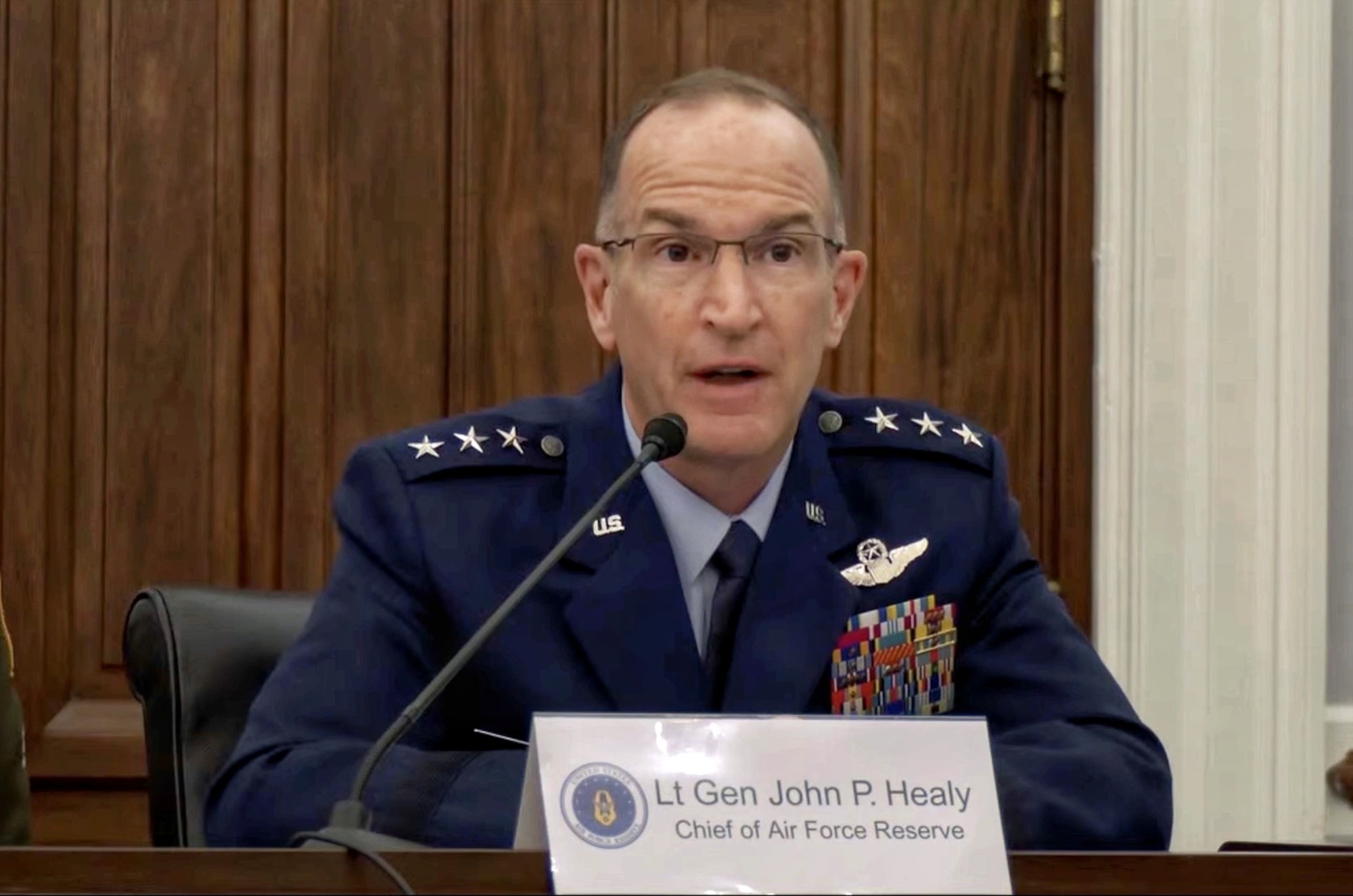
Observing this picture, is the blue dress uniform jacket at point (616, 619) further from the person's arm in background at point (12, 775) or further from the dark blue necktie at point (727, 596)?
the person's arm in background at point (12, 775)

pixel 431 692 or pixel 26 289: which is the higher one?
pixel 26 289

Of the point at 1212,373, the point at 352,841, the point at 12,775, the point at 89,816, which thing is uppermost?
the point at 1212,373

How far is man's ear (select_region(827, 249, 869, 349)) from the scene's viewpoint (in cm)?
183

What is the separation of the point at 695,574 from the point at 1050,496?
86cm

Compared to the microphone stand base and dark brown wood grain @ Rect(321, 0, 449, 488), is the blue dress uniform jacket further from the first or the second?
dark brown wood grain @ Rect(321, 0, 449, 488)

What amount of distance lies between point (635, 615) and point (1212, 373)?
1.04m

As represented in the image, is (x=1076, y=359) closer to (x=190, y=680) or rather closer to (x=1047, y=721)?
(x=1047, y=721)

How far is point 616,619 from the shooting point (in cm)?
169

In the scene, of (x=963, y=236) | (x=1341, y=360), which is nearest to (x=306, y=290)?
(x=963, y=236)

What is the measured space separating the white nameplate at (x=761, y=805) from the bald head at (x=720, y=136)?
727 millimetres

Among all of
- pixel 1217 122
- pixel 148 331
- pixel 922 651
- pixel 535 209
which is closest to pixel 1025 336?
pixel 1217 122

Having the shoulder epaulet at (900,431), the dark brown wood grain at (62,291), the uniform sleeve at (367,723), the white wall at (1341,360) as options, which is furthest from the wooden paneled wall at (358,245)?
the uniform sleeve at (367,723)

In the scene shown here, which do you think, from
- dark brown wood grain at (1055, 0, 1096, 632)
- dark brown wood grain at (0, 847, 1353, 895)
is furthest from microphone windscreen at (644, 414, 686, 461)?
dark brown wood grain at (1055, 0, 1096, 632)

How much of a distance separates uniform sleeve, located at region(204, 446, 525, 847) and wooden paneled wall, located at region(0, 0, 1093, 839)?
27.8 inches
